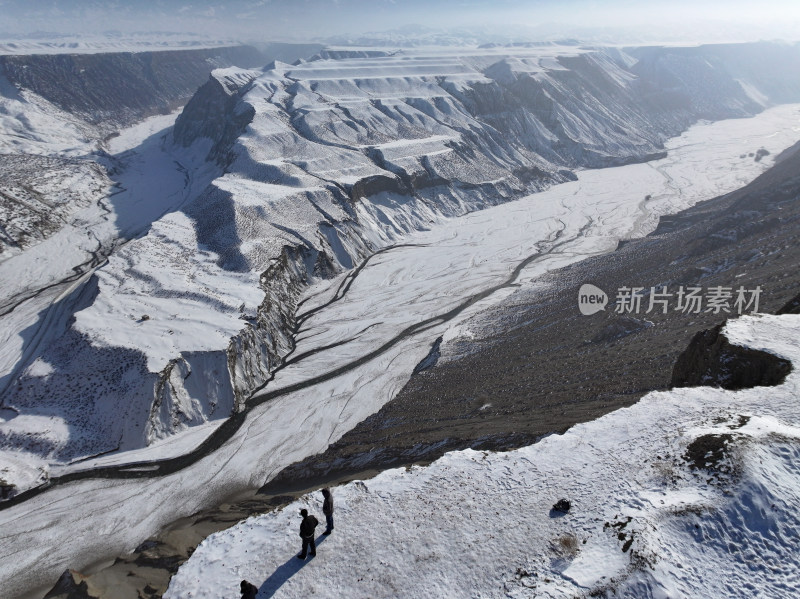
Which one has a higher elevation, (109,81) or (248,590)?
(109,81)

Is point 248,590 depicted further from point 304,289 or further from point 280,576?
point 304,289

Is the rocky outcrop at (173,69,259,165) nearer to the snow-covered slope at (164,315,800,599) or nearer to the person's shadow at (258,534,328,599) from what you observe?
the snow-covered slope at (164,315,800,599)

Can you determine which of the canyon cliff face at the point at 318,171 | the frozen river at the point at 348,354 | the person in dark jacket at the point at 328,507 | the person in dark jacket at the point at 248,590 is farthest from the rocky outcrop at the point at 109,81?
the person in dark jacket at the point at 248,590

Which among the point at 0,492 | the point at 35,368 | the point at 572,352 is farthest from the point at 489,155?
the point at 0,492

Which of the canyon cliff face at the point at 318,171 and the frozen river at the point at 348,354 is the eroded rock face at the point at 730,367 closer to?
the frozen river at the point at 348,354

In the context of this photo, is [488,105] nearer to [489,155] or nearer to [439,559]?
[489,155]

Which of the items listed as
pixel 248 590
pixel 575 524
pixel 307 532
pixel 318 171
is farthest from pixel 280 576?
pixel 318 171

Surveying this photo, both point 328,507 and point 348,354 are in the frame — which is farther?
point 348,354

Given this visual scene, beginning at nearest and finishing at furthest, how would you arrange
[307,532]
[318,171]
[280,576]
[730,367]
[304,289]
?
[307,532]
[280,576]
[730,367]
[304,289]
[318,171]
